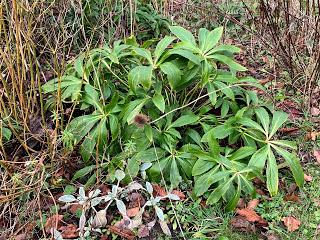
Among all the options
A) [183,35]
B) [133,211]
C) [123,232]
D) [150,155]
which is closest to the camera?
[123,232]

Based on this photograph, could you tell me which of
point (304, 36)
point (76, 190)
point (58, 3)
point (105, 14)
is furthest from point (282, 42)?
point (76, 190)

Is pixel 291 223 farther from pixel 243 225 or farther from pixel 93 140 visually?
pixel 93 140

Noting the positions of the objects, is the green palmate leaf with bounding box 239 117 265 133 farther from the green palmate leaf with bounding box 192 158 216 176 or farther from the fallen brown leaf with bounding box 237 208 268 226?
the fallen brown leaf with bounding box 237 208 268 226

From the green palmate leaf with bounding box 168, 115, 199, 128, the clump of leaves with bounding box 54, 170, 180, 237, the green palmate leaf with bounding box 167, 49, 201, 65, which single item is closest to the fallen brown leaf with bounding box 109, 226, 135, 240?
the clump of leaves with bounding box 54, 170, 180, 237

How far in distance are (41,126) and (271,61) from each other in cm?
192

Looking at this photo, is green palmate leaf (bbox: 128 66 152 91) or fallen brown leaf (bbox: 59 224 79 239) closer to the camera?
fallen brown leaf (bbox: 59 224 79 239)

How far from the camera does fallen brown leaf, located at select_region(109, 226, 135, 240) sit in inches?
99.6

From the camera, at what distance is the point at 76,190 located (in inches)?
110

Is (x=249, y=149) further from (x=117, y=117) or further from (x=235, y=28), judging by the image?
(x=235, y=28)

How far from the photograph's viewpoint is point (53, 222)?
2.59 meters

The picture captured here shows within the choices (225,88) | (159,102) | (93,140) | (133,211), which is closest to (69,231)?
(133,211)

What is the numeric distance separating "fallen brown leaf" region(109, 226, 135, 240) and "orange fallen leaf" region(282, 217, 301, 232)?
0.87 meters

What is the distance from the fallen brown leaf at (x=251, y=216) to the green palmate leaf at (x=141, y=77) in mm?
898

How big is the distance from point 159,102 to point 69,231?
0.88 metres
